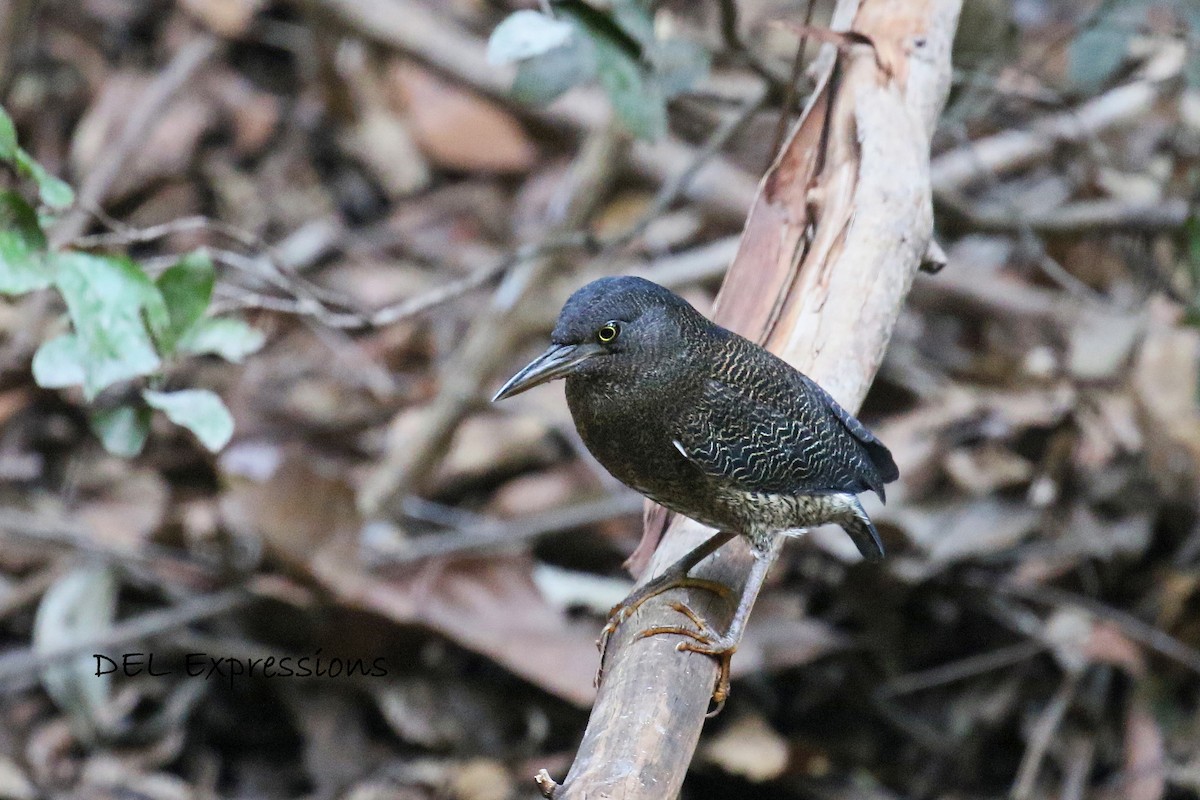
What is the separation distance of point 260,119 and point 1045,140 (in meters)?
3.87

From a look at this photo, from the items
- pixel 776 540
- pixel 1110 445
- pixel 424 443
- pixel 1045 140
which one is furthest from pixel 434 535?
pixel 1045 140

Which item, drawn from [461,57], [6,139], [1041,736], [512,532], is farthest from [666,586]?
[461,57]

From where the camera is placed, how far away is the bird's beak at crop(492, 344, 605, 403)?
2.55 metres

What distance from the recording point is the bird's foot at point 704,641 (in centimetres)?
250

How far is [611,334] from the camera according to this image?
2.69 metres

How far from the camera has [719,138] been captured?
3.94 meters

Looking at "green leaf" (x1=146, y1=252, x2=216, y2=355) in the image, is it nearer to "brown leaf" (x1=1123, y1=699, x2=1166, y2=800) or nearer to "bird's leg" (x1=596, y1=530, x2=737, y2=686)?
"bird's leg" (x1=596, y1=530, x2=737, y2=686)

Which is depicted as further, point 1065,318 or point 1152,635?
point 1065,318

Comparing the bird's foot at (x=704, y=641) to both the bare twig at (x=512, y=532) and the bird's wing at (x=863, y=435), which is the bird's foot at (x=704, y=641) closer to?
the bird's wing at (x=863, y=435)

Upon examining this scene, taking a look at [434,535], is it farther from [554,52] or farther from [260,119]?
[260,119]

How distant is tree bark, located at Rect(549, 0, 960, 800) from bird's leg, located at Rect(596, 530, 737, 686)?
1.5 inches

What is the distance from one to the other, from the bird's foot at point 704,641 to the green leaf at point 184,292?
1.21m

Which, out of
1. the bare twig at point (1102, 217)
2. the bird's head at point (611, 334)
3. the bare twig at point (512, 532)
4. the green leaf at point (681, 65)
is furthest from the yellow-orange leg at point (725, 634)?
the bare twig at point (1102, 217)

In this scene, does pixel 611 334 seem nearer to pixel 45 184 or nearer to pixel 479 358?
pixel 45 184
